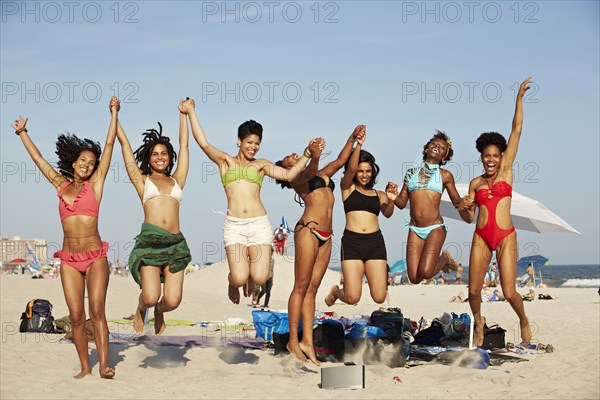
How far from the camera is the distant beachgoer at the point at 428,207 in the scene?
37.0 feet

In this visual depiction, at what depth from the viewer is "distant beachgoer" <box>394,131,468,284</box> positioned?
37.0 feet

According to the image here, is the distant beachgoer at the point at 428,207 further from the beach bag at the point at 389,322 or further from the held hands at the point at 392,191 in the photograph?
the beach bag at the point at 389,322

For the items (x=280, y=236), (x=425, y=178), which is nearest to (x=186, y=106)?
(x=425, y=178)

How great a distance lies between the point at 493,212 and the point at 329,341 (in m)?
3.51

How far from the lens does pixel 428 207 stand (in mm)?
11414

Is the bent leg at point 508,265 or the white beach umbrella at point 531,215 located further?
the white beach umbrella at point 531,215

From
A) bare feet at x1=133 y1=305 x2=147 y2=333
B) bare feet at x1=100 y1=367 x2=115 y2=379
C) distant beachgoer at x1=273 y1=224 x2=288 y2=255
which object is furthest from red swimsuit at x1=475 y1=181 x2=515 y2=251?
distant beachgoer at x1=273 y1=224 x2=288 y2=255

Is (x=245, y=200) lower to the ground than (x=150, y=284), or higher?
higher

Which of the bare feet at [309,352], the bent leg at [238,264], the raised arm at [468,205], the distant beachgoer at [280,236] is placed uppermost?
the raised arm at [468,205]

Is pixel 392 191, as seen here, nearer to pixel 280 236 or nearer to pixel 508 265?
pixel 508 265

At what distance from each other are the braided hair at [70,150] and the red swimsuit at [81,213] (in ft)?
1.54

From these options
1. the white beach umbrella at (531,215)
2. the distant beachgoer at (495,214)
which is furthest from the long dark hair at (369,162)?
the white beach umbrella at (531,215)

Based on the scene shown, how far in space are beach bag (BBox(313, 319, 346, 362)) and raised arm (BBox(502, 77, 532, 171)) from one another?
12.5 feet

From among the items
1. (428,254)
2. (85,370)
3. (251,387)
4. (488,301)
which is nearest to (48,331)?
(85,370)
